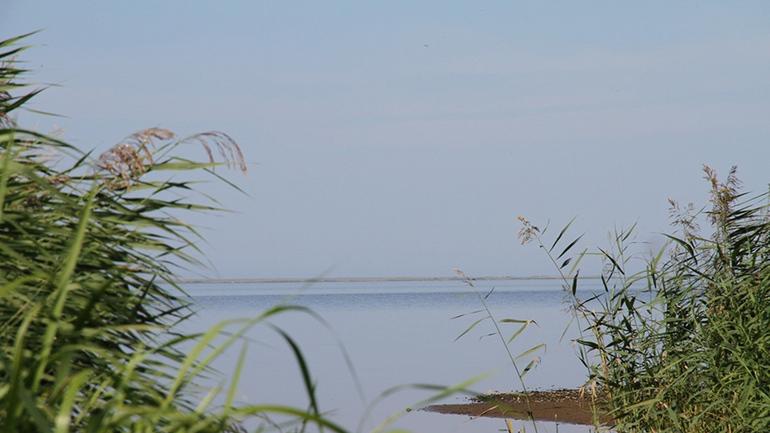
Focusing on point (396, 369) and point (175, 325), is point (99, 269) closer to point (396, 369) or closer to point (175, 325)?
point (175, 325)

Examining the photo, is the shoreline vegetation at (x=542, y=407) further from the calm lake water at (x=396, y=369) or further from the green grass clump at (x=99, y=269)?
the green grass clump at (x=99, y=269)

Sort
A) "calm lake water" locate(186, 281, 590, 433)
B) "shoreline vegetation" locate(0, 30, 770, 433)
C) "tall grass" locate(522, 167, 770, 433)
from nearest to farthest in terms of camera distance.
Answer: "shoreline vegetation" locate(0, 30, 770, 433), "tall grass" locate(522, 167, 770, 433), "calm lake water" locate(186, 281, 590, 433)

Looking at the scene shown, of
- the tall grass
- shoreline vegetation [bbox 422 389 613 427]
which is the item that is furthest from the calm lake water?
the tall grass

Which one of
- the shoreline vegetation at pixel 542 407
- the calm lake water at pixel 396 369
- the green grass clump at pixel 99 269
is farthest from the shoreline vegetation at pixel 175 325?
the shoreline vegetation at pixel 542 407

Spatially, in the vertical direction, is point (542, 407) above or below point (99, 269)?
above

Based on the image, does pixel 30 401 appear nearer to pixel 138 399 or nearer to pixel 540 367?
pixel 138 399

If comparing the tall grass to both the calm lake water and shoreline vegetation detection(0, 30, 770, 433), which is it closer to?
shoreline vegetation detection(0, 30, 770, 433)

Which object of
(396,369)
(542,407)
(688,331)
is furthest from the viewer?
(396,369)

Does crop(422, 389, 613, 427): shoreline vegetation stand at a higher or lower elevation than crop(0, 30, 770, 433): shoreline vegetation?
higher

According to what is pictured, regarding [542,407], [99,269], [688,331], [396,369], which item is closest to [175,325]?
[99,269]

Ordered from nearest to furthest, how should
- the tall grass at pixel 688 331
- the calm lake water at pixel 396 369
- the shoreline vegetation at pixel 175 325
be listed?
the shoreline vegetation at pixel 175 325 → the tall grass at pixel 688 331 → the calm lake water at pixel 396 369

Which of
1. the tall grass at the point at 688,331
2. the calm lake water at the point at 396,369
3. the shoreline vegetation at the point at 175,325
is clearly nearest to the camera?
the shoreline vegetation at the point at 175,325

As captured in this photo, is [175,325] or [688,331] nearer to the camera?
[175,325]

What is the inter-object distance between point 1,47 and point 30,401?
2.72 m
